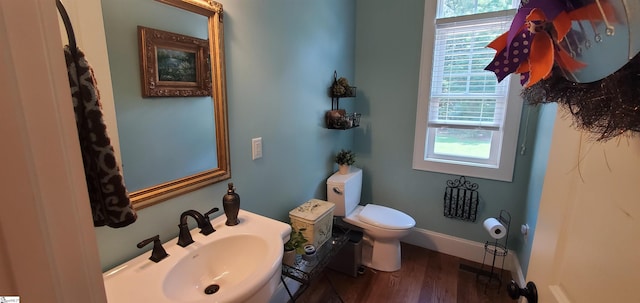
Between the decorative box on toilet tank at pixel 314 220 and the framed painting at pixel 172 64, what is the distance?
0.92 m

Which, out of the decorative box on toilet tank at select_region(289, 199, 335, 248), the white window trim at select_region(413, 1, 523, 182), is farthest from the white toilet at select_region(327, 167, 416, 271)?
the white window trim at select_region(413, 1, 523, 182)

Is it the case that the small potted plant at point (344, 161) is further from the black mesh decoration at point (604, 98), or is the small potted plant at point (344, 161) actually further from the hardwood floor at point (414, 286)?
the black mesh decoration at point (604, 98)

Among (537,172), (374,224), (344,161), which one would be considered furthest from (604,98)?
(344,161)

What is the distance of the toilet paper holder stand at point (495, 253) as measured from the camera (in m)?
2.21

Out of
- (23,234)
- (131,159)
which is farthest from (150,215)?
(23,234)

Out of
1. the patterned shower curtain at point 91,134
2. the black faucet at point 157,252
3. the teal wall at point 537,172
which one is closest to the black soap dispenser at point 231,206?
the black faucet at point 157,252

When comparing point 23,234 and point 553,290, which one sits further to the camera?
point 553,290

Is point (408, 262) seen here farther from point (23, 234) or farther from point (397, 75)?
point (23, 234)

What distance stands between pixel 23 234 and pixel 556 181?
44.6 inches

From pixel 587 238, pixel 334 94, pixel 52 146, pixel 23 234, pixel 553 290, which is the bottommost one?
pixel 553 290

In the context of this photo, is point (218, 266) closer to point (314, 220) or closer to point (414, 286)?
point (314, 220)

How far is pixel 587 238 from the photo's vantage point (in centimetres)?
61

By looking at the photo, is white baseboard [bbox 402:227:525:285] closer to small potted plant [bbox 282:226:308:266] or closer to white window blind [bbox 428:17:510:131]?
white window blind [bbox 428:17:510:131]

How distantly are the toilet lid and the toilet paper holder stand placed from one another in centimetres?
68
